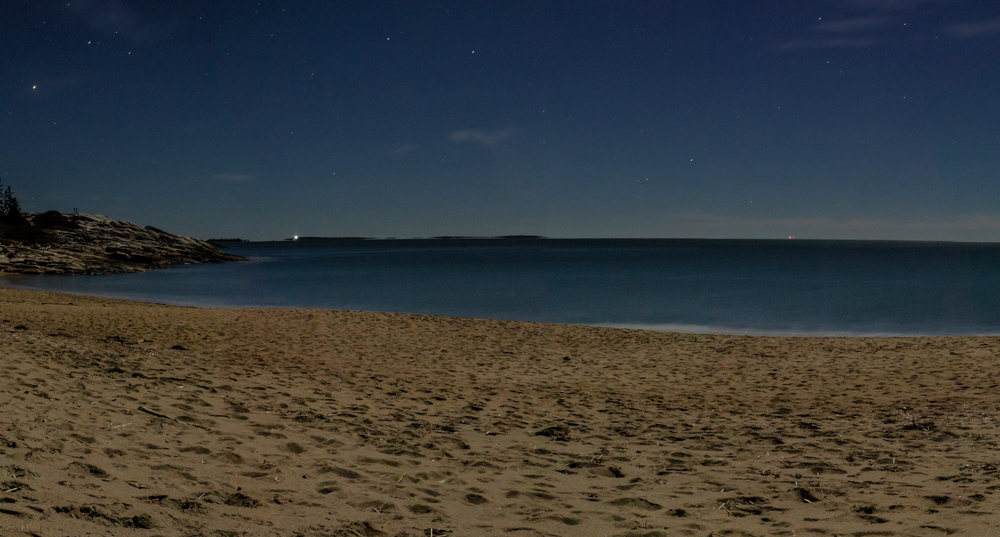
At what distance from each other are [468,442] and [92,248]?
82672 mm

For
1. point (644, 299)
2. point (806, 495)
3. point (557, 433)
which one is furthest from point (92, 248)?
point (806, 495)

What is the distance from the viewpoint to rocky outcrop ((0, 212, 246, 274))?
58.0 m

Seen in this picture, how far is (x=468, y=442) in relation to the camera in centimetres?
757

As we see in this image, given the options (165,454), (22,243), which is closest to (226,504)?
(165,454)

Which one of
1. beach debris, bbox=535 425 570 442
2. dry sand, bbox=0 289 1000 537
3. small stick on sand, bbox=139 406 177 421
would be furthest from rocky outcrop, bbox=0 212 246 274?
beach debris, bbox=535 425 570 442

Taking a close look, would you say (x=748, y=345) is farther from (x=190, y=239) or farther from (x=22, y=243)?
(x=190, y=239)

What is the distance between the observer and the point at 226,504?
484cm

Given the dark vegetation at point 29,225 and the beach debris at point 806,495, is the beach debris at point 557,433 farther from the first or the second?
the dark vegetation at point 29,225

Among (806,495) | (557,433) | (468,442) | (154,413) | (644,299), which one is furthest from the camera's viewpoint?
(644,299)

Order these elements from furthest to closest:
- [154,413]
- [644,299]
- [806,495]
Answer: [644,299]
[154,413]
[806,495]

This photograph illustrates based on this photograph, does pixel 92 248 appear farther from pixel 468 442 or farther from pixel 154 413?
pixel 468 442

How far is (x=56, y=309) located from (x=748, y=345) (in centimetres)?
2244

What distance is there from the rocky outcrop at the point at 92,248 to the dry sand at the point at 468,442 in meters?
55.5

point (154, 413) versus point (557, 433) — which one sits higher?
point (154, 413)
